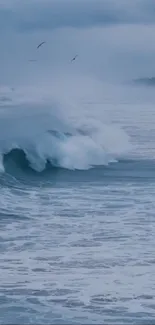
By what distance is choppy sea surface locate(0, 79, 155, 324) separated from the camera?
1052 cm

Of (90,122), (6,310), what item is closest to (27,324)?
(6,310)

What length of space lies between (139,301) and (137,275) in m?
1.10

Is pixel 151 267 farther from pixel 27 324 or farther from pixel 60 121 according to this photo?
pixel 60 121

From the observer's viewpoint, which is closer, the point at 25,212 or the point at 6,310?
the point at 6,310

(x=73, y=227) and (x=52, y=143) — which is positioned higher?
(x=52, y=143)

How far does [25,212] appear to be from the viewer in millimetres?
16281

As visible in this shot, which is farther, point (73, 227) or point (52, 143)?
point (52, 143)

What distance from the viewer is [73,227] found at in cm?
1477

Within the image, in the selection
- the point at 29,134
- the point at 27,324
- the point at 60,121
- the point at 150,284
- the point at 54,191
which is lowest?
the point at 27,324

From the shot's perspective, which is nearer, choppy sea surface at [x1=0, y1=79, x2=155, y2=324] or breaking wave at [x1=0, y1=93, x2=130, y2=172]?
choppy sea surface at [x1=0, y1=79, x2=155, y2=324]

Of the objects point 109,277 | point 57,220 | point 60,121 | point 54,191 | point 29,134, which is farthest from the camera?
point 60,121

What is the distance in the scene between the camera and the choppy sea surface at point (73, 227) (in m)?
10.5

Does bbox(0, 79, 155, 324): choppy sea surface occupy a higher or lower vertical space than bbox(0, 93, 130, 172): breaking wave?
lower

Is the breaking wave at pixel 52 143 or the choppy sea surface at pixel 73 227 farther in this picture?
the breaking wave at pixel 52 143
